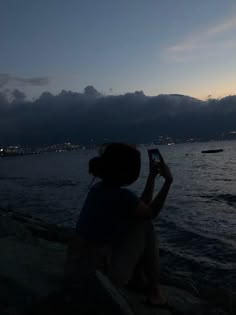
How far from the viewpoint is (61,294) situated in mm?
4645

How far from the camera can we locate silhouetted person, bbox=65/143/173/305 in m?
4.34

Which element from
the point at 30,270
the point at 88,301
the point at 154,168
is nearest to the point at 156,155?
the point at 154,168

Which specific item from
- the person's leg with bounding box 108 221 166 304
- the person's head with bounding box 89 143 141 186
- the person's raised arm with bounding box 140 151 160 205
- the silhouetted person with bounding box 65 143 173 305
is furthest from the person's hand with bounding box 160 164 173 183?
the person's leg with bounding box 108 221 166 304

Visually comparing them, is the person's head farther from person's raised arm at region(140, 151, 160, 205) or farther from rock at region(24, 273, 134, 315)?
rock at region(24, 273, 134, 315)

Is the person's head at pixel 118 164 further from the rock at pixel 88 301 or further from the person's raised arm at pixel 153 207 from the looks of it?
the rock at pixel 88 301

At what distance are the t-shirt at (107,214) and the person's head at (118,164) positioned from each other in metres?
0.12

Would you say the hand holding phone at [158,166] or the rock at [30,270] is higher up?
the hand holding phone at [158,166]

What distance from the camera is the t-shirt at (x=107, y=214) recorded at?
4359 millimetres

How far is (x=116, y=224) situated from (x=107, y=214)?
16 centimetres

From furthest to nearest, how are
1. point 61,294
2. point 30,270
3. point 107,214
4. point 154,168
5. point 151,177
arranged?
point 30,270
point 151,177
point 154,168
point 61,294
point 107,214

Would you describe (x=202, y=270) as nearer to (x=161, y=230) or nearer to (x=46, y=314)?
(x=161, y=230)

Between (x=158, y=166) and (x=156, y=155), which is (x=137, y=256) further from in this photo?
(x=156, y=155)

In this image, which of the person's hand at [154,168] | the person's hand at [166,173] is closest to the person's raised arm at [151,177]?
the person's hand at [154,168]

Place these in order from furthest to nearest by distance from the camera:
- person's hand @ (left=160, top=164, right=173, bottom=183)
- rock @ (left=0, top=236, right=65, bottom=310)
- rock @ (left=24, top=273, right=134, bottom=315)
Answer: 1. rock @ (left=0, top=236, right=65, bottom=310)
2. person's hand @ (left=160, top=164, right=173, bottom=183)
3. rock @ (left=24, top=273, right=134, bottom=315)
